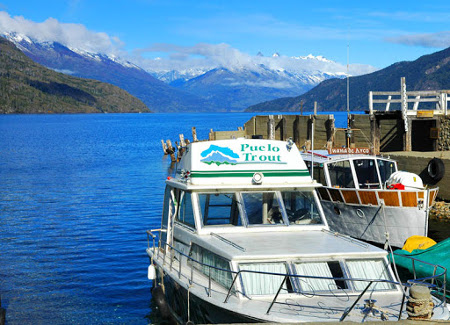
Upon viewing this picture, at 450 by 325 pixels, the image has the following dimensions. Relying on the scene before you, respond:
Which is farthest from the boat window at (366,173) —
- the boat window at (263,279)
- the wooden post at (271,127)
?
the wooden post at (271,127)

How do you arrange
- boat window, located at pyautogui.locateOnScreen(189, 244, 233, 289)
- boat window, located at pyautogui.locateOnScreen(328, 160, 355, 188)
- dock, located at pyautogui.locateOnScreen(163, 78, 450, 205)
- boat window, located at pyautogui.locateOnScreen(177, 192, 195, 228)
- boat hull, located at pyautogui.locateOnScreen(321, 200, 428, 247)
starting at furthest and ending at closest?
dock, located at pyautogui.locateOnScreen(163, 78, 450, 205) < boat window, located at pyautogui.locateOnScreen(328, 160, 355, 188) < boat hull, located at pyautogui.locateOnScreen(321, 200, 428, 247) < boat window, located at pyautogui.locateOnScreen(177, 192, 195, 228) < boat window, located at pyautogui.locateOnScreen(189, 244, 233, 289)

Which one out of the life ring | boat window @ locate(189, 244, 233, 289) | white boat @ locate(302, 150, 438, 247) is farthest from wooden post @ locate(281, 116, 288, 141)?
boat window @ locate(189, 244, 233, 289)

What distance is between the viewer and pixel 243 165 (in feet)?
50.4

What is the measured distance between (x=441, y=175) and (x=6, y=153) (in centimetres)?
6156

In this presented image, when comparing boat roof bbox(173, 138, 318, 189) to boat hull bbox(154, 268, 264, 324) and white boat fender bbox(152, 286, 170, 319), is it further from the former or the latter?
white boat fender bbox(152, 286, 170, 319)

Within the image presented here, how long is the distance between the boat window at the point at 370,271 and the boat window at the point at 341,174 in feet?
41.1

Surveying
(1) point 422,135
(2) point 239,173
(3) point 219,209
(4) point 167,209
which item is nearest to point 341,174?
(4) point 167,209

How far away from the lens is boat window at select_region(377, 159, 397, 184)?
25297 millimetres

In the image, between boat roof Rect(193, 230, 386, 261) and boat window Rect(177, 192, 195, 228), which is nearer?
boat roof Rect(193, 230, 386, 261)

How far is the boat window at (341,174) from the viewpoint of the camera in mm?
25047

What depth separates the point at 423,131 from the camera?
1497 inches

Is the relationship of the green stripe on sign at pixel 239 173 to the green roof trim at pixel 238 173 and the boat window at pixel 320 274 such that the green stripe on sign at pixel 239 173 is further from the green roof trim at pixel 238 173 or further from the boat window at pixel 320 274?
the boat window at pixel 320 274

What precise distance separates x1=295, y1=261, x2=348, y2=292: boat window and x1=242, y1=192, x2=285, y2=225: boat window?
256cm

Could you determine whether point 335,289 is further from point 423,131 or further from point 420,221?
point 423,131
